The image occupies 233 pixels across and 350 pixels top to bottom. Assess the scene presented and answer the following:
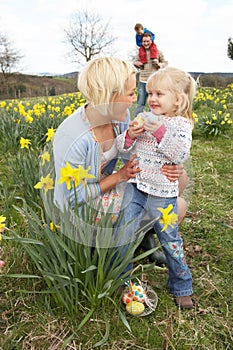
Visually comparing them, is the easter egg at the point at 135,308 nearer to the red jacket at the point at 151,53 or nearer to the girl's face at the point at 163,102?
the girl's face at the point at 163,102

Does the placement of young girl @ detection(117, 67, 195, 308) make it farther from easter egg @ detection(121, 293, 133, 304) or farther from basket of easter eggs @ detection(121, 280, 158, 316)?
easter egg @ detection(121, 293, 133, 304)

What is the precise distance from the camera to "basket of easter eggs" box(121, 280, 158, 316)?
172cm

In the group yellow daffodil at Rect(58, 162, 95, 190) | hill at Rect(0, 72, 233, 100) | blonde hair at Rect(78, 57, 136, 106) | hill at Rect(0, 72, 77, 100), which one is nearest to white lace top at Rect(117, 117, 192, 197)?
blonde hair at Rect(78, 57, 136, 106)

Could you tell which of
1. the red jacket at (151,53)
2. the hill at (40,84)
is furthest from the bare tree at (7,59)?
the red jacket at (151,53)

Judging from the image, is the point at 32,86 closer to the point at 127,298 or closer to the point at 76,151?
the point at 76,151

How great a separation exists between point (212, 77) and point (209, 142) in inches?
594

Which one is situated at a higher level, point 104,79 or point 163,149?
point 104,79

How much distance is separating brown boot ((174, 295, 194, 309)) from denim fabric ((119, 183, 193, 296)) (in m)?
0.02

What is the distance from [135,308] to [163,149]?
2.66ft

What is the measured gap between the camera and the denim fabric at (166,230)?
5.84ft

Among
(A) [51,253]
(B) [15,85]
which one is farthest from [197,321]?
(B) [15,85]

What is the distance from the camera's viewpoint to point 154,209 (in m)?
1.78

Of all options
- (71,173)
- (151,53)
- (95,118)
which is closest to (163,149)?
(95,118)

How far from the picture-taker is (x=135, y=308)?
1713 millimetres
